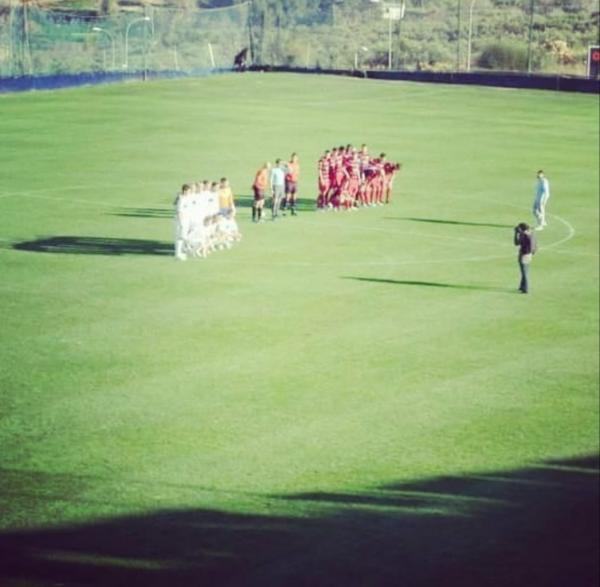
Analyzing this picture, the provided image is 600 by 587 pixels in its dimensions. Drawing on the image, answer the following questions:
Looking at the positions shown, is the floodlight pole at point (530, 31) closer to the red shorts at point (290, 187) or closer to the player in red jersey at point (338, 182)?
the player in red jersey at point (338, 182)

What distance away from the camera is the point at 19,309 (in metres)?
7.09

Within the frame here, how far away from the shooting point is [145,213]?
13.1 metres

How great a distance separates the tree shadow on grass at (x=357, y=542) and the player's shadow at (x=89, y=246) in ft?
5.64

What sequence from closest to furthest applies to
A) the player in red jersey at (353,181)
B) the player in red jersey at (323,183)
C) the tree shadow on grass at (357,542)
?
the tree shadow on grass at (357,542) → the player in red jersey at (323,183) → the player in red jersey at (353,181)

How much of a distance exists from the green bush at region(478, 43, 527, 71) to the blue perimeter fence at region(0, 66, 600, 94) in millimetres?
129

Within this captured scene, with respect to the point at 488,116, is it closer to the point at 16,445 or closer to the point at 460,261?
the point at 460,261

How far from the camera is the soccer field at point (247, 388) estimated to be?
7422 mm

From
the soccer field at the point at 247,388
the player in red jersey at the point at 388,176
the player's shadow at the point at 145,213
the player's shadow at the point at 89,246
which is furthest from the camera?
the player in red jersey at the point at 388,176

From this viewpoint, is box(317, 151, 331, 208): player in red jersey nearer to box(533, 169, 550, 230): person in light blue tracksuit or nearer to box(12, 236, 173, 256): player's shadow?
box(533, 169, 550, 230): person in light blue tracksuit

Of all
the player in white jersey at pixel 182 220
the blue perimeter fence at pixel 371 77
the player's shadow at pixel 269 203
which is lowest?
the player's shadow at pixel 269 203

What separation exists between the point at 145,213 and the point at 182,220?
643 mm

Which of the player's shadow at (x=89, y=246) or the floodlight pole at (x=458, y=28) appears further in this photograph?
the floodlight pole at (x=458, y=28)

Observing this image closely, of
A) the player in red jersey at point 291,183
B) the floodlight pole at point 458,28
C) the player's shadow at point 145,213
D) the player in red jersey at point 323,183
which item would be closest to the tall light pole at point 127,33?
the player's shadow at point 145,213

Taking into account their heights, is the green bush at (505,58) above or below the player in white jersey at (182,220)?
above
